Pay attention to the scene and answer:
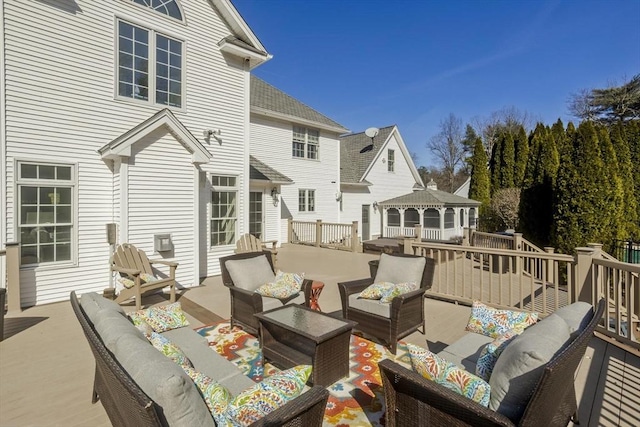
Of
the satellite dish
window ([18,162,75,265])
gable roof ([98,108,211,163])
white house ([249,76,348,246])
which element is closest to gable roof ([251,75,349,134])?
white house ([249,76,348,246])

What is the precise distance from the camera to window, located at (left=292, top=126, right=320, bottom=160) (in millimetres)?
13453

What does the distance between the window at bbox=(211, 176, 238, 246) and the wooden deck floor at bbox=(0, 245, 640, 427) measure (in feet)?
7.79

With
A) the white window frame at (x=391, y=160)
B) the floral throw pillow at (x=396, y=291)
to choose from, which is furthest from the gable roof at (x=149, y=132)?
the white window frame at (x=391, y=160)

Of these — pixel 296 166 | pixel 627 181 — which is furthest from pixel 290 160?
pixel 627 181

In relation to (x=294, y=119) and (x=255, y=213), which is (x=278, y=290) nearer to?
(x=255, y=213)

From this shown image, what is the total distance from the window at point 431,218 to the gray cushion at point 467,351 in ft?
49.3

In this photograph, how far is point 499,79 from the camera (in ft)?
63.0

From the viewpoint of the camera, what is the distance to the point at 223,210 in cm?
823


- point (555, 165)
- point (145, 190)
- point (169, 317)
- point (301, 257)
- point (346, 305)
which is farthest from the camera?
point (555, 165)

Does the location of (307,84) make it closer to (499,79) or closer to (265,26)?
(265,26)

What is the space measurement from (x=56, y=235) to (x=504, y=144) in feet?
63.7

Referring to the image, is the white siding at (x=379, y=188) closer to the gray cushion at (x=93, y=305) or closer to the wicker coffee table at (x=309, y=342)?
the wicker coffee table at (x=309, y=342)

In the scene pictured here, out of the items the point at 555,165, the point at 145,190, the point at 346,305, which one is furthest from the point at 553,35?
the point at 145,190

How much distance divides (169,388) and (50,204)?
20.1 ft
